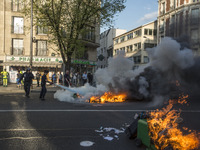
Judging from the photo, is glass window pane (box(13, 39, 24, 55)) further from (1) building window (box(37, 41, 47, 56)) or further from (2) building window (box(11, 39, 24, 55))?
(1) building window (box(37, 41, 47, 56))

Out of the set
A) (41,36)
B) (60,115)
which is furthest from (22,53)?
(60,115)

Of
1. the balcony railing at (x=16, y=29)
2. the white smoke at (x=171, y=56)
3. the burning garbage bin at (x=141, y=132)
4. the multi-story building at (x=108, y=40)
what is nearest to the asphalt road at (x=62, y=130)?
the burning garbage bin at (x=141, y=132)

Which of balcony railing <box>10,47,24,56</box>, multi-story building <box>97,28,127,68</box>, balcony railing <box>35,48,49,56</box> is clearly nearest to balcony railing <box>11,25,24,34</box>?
balcony railing <box>10,47,24,56</box>

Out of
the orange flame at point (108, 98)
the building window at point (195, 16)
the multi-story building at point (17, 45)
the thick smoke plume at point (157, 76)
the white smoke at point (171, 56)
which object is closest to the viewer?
the building window at point (195, 16)

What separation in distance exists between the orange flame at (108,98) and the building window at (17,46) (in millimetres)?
17915

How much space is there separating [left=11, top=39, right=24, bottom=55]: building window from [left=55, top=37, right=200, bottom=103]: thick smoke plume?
1667 cm

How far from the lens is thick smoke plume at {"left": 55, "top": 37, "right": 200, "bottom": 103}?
28.3 feet

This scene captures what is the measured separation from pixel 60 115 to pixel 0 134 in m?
2.16

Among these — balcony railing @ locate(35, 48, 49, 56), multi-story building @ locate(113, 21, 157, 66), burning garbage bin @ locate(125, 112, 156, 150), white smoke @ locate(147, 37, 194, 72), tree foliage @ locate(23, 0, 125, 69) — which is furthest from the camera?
multi-story building @ locate(113, 21, 157, 66)

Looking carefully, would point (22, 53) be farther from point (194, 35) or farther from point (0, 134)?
point (194, 35)

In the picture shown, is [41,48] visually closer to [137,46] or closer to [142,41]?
[142,41]

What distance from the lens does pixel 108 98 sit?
905 cm

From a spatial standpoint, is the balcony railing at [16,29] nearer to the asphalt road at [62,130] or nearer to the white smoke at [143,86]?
the asphalt road at [62,130]

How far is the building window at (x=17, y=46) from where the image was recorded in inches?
888
